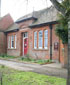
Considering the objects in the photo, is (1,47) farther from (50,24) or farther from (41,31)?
(50,24)

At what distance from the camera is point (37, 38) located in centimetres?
1480

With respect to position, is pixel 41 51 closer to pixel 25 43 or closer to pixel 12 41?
pixel 25 43

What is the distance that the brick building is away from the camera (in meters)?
12.7

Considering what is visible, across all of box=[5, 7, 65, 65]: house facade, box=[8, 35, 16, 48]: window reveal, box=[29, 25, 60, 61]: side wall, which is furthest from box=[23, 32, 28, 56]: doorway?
box=[8, 35, 16, 48]: window reveal

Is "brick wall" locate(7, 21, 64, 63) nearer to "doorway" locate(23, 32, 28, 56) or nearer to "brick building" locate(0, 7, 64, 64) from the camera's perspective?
"brick building" locate(0, 7, 64, 64)

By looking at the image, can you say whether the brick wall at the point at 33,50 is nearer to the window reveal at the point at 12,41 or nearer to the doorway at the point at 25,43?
the doorway at the point at 25,43

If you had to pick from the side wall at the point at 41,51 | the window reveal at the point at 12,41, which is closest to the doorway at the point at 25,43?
the side wall at the point at 41,51

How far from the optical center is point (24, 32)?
17.3m

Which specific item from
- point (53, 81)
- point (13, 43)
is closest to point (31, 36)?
point (13, 43)

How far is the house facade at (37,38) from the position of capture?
12.7 m

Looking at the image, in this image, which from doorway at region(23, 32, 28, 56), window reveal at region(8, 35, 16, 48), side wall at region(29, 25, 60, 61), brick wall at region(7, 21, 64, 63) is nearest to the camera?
brick wall at region(7, 21, 64, 63)

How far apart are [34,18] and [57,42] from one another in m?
5.28

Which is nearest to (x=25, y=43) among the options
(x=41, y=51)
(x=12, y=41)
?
(x=12, y=41)

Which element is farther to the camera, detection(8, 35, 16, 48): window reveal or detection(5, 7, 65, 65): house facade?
detection(8, 35, 16, 48): window reveal
